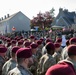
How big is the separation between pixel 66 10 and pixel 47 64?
8563cm

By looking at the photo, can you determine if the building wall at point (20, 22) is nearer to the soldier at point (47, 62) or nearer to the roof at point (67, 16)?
the roof at point (67, 16)

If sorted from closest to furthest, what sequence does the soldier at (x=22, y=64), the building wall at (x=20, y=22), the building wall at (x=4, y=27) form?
the soldier at (x=22, y=64), the building wall at (x=20, y=22), the building wall at (x=4, y=27)

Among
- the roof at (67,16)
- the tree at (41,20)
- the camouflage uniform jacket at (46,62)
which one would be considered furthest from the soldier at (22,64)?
the tree at (41,20)

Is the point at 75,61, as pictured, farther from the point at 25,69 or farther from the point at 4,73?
the point at 4,73

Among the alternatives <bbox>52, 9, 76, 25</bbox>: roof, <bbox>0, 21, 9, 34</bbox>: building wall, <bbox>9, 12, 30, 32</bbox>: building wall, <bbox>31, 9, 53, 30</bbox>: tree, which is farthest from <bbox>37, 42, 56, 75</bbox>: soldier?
<bbox>31, 9, 53, 30</bbox>: tree

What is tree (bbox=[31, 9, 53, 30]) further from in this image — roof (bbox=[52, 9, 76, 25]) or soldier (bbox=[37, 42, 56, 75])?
soldier (bbox=[37, 42, 56, 75])

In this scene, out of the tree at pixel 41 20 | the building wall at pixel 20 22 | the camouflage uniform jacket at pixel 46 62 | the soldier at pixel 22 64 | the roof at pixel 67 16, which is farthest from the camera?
the tree at pixel 41 20

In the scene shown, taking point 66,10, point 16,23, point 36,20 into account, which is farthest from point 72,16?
point 16,23

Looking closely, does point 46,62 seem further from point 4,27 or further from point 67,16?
point 4,27

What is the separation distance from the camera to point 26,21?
3290 inches

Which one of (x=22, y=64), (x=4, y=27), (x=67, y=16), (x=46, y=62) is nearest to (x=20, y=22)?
(x=4, y=27)

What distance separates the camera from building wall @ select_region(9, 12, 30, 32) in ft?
266

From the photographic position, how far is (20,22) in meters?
82.9

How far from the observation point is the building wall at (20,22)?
266ft
